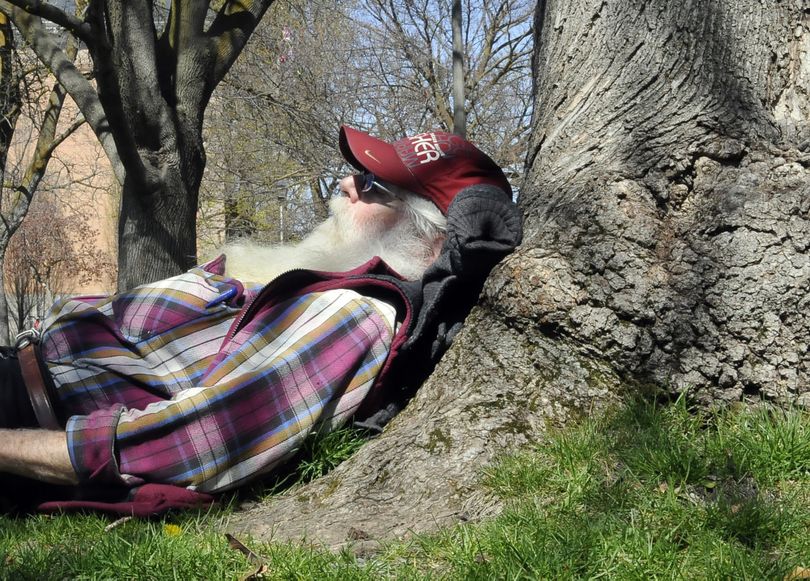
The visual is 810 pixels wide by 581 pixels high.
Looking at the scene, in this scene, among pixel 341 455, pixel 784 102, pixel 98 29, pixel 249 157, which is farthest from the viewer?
pixel 249 157

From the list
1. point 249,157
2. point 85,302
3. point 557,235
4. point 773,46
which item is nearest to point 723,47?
point 773,46

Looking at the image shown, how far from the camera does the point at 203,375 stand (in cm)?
294

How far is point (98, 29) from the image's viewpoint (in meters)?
5.05

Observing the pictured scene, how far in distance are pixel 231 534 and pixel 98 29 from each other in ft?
12.5

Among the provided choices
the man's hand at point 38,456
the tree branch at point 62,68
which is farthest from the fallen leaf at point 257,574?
the tree branch at point 62,68

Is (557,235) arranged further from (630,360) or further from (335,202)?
(335,202)

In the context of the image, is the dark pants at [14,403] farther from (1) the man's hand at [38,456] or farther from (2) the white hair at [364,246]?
(2) the white hair at [364,246]

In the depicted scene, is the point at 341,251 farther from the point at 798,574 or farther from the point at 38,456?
the point at 798,574

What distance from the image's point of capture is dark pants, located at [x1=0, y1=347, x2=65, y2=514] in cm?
270

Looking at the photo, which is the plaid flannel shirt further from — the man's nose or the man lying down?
the man's nose

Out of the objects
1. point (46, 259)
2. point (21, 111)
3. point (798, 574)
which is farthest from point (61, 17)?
point (46, 259)

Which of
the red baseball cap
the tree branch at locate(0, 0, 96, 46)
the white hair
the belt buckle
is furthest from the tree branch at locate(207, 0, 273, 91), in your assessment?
the belt buckle

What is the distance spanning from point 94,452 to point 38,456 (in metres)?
0.19

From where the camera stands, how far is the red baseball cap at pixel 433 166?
10.8ft
